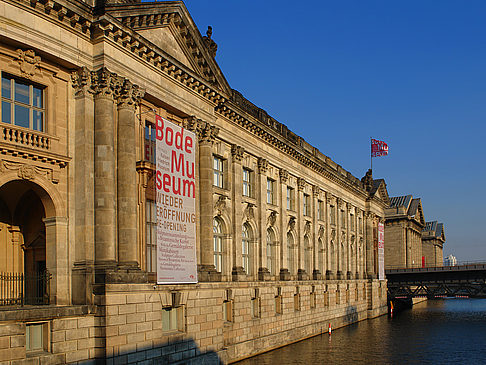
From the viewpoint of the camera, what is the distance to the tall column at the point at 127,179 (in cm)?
2453

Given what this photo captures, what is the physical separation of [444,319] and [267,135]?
4161 cm

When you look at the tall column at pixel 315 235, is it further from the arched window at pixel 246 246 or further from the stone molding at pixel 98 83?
the stone molding at pixel 98 83

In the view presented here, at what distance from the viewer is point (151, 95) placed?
27453 mm

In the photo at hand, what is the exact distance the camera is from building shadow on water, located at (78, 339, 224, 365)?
2291 cm

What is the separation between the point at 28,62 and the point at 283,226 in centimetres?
2813

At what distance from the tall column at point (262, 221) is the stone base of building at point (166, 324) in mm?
1178

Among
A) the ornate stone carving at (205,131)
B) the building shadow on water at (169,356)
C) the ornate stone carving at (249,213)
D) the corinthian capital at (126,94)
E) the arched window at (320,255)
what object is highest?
the corinthian capital at (126,94)

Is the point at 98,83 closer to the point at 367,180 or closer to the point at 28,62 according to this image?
the point at 28,62

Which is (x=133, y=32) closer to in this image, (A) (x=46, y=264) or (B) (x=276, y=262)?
(A) (x=46, y=264)

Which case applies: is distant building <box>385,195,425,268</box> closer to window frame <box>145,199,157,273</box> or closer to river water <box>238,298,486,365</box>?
river water <box>238,298,486,365</box>

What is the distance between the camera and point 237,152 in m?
38.1

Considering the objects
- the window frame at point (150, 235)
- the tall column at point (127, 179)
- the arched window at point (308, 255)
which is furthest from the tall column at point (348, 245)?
the tall column at point (127, 179)

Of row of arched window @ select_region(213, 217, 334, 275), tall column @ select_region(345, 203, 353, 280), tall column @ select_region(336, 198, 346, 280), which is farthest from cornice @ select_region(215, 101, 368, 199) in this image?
row of arched window @ select_region(213, 217, 334, 275)

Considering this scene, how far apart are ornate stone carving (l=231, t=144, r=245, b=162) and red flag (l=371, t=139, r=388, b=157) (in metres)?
44.7
